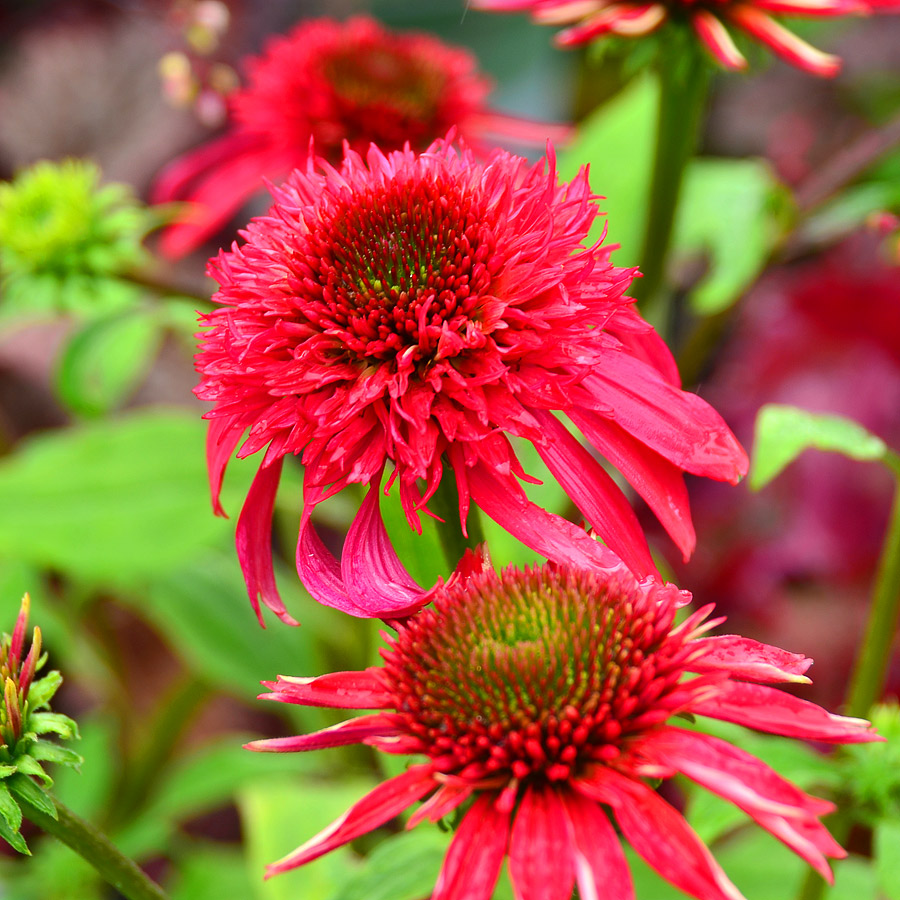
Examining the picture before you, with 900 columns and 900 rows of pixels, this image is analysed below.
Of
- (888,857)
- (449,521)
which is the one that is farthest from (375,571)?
(888,857)

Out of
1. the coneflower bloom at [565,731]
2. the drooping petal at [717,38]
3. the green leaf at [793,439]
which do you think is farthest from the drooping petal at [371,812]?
the drooping petal at [717,38]

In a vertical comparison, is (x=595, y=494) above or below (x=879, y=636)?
above

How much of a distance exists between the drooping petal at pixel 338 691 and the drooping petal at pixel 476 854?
0.05 m

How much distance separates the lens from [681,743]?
32 cm

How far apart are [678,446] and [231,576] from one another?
823 millimetres

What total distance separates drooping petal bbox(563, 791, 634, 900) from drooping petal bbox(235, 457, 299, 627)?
15 cm

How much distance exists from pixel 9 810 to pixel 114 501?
574mm

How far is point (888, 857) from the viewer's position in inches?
18.3

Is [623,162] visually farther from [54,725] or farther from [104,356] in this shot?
[54,725]

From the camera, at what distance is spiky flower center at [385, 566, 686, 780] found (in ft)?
1.08

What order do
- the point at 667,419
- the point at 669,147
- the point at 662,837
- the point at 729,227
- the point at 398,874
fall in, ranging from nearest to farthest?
the point at 662,837
the point at 667,419
the point at 398,874
the point at 669,147
the point at 729,227

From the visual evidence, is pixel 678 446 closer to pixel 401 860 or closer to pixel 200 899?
pixel 401 860

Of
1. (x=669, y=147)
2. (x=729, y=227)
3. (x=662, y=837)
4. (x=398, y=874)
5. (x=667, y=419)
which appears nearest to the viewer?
(x=662, y=837)

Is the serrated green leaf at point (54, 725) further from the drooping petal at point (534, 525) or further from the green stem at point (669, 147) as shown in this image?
the green stem at point (669, 147)
